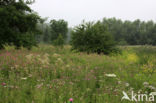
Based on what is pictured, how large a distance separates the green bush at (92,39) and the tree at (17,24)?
3.79 meters

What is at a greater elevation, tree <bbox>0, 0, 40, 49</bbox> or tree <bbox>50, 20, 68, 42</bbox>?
tree <bbox>50, 20, 68, 42</bbox>

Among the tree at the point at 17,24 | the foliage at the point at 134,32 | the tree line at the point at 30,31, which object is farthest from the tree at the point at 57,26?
the tree at the point at 17,24

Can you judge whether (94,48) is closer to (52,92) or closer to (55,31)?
(52,92)

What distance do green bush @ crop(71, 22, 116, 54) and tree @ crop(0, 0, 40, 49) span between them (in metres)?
3.79

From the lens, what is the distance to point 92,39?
1259 cm

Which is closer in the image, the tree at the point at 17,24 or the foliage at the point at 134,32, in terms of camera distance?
the tree at the point at 17,24

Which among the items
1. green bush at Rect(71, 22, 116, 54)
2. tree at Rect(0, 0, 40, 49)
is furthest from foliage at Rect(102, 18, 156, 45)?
tree at Rect(0, 0, 40, 49)

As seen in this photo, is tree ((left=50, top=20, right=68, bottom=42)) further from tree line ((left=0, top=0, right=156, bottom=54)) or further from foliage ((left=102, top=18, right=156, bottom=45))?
tree line ((left=0, top=0, right=156, bottom=54))

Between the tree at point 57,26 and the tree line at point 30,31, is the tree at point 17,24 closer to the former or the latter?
the tree line at point 30,31

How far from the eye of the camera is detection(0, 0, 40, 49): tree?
1004cm

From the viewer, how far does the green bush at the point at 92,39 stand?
41.0 feet

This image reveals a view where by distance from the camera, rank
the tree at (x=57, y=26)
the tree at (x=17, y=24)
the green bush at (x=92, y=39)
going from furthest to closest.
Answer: the tree at (x=57, y=26) → the green bush at (x=92, y=39) → the tree at (x=17, y=24)

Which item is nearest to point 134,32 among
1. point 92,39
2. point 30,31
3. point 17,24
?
point 92,39

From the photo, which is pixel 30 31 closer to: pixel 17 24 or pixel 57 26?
pixel 17 24
